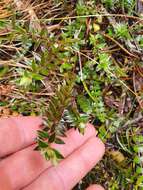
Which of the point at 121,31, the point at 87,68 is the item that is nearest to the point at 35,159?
the point at 87,68

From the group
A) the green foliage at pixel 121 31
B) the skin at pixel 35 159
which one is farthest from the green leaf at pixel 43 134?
the green foliage at pixel 121 31

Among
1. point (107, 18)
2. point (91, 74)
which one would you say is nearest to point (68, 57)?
point (91, 74)

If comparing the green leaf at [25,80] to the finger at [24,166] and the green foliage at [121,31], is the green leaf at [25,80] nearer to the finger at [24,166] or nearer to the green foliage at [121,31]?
the finger at [24,166]

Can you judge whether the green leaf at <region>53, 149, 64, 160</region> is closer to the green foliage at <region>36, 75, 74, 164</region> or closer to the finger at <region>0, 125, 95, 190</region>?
the green foliage at <region>36, 75, 74, 164</region>

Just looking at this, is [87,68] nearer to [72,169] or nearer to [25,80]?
[25,80]

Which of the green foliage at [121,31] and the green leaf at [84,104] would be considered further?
the green foliage at [121,31]

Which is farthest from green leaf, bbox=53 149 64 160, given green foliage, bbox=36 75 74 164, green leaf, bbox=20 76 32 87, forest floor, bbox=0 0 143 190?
green leaf, bbox=20 76 32 87

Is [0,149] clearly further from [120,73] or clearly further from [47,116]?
[120,73]
